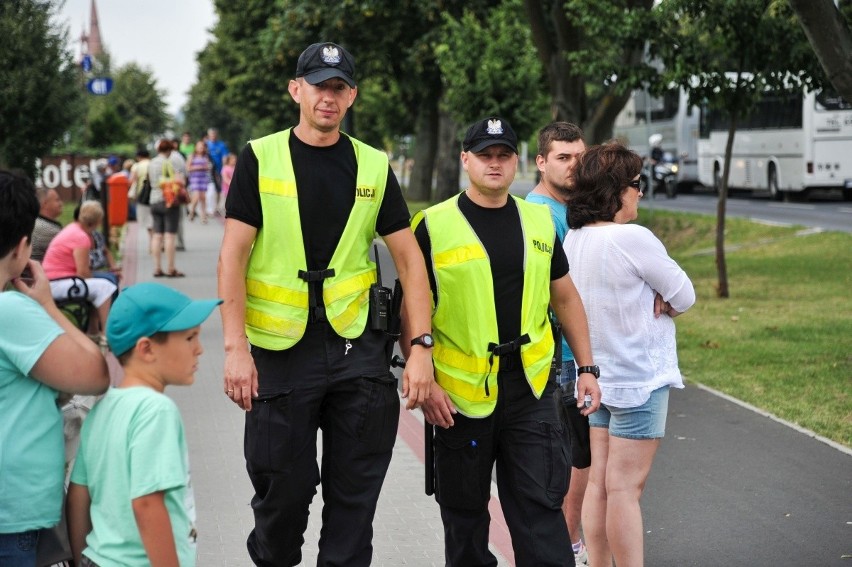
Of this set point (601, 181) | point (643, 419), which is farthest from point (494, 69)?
point (643, 419)

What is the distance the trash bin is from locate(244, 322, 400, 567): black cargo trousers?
53.4ft

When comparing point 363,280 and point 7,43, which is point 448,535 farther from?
point 7,43

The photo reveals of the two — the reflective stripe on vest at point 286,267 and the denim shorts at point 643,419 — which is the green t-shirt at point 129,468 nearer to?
the reflective stripe on vest at point 286,267

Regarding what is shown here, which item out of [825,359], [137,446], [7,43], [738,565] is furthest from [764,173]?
[137,446]

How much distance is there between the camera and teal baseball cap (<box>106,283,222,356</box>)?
321 cm

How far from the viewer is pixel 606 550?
527 centimetres

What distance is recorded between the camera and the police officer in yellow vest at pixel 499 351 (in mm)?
4637

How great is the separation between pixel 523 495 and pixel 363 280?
2.95 feet

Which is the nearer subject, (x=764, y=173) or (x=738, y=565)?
(x=738, y=565)

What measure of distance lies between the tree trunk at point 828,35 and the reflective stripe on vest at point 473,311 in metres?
5.90

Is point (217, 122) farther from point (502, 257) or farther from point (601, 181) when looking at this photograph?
point (502, 257)

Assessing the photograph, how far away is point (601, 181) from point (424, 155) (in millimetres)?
36229

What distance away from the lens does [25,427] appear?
10.9 feet

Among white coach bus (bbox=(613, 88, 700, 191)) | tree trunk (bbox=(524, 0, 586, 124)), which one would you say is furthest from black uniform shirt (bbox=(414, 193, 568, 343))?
white coach bus (bbox=(613, 88, 700, 191))
